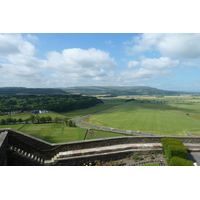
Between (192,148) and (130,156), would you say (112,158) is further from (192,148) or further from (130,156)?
(192,148)

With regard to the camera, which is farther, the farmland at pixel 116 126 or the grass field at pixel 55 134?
the farmland at pixel 116 126

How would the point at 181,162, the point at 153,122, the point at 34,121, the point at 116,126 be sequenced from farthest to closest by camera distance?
1. the point at 34,121
2. the point at 153,122
3. the point at 116,126
4. the point at 181,162

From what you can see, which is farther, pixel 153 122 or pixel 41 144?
pixel 153 122

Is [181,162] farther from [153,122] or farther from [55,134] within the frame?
[153,122]

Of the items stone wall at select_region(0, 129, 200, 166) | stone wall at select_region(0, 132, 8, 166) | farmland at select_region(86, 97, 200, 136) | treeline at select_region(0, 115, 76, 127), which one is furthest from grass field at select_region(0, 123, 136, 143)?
stone wall at select_region(0, 132, 8, 166)

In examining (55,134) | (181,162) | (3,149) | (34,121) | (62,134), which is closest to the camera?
(181,162)

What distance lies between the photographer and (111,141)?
12398 mm

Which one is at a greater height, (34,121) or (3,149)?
(3,149)

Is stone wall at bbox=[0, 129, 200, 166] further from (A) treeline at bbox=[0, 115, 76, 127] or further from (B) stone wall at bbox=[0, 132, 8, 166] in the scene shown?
(A) treeline at bbox=[0, 115, 76, 127]

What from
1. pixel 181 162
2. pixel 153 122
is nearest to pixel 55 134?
pixel 181 162

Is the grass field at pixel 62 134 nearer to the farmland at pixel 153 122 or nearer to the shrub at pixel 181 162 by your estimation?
the farmland at pixel 153 122

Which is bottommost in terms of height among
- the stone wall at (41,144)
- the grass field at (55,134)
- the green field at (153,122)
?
the green field at (153,122)

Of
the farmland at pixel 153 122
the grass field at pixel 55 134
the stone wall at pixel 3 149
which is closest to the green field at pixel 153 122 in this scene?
the farmland at pixel 153 122

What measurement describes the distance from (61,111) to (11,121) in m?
42.3
